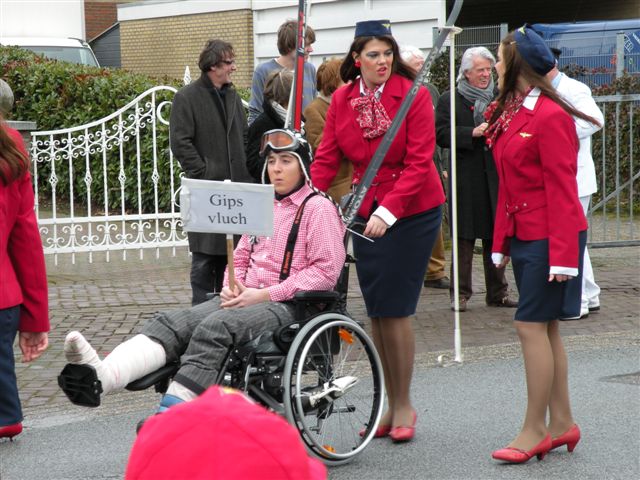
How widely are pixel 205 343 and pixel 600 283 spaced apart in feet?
19.4

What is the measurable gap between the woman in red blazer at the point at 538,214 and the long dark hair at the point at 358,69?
0.53m

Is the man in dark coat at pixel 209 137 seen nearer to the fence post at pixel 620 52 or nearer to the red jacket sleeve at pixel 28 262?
the red jacket sleeve at pixel 28 262

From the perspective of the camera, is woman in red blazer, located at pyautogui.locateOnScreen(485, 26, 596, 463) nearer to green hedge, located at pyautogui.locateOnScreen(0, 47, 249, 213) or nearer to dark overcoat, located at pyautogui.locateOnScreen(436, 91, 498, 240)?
dark overcoat, located at pyautogui.locateOnScreen(436, 91, 498, 240)

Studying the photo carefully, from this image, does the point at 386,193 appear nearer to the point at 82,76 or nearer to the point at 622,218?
the point at 622,218

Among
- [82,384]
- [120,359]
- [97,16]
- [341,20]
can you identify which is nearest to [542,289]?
[120,359]

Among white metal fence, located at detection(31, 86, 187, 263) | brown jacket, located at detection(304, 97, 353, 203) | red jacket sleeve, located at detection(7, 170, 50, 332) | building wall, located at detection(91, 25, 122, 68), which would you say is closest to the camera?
red jacket sleeve, located at detection(7, 170, 50, 332)

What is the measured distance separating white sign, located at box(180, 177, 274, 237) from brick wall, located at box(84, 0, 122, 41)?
2632cm

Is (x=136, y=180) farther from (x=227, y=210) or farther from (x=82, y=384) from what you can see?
(x=82, y=384)

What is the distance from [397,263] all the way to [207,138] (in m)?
2.50

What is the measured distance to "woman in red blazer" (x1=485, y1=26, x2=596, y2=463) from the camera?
4895mm

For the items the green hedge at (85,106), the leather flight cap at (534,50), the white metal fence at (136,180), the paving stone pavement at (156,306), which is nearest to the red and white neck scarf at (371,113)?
the leather flight cap at (534,50)

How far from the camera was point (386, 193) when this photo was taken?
5387 mm

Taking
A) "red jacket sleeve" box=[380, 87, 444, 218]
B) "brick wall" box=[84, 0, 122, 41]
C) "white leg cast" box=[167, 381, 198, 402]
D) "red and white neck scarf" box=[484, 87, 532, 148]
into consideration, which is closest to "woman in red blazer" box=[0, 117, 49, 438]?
"white leg cast" box=[167, 381, 198, 402]

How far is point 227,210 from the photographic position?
4.88 m
